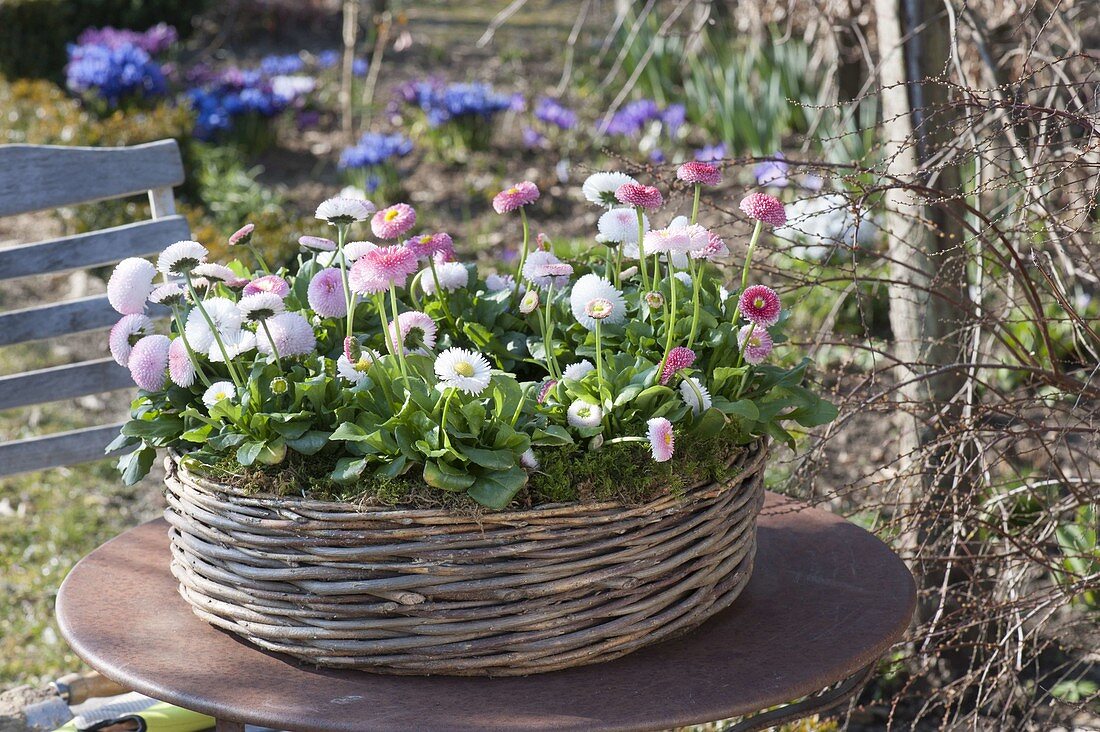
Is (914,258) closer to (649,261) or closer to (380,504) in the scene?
(649,261)

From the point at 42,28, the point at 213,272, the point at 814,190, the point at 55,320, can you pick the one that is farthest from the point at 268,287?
the point at 42,28

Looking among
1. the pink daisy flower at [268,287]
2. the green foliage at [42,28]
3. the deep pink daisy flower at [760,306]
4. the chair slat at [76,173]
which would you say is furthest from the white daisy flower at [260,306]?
the green foliage at [42,28]

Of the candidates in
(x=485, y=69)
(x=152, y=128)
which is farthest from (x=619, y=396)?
(x=485, y=69)

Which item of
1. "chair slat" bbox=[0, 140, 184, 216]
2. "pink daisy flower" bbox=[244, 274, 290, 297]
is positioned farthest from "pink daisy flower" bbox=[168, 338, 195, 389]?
"chair slat" bbox=[0, 140, 184, 216]

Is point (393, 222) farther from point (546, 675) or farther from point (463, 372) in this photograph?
point (546, 675)

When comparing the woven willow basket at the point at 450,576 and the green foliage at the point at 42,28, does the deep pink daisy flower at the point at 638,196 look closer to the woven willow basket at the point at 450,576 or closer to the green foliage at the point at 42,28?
the woven willow basket at the point at 450,576

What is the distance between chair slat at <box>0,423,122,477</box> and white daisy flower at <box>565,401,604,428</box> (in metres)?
1.39

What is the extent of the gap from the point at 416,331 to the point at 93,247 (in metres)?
1.28

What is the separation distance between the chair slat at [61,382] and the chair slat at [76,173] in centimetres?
33

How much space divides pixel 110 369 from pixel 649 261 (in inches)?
51.4

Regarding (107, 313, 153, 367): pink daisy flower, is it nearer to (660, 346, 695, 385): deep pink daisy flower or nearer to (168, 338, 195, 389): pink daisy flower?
(168, 338, 195, 389): pink daisy flower

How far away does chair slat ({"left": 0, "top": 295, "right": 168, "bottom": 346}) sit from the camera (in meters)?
2.26

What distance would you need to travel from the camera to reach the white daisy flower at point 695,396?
3.79ft

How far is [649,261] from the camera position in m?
1.54
